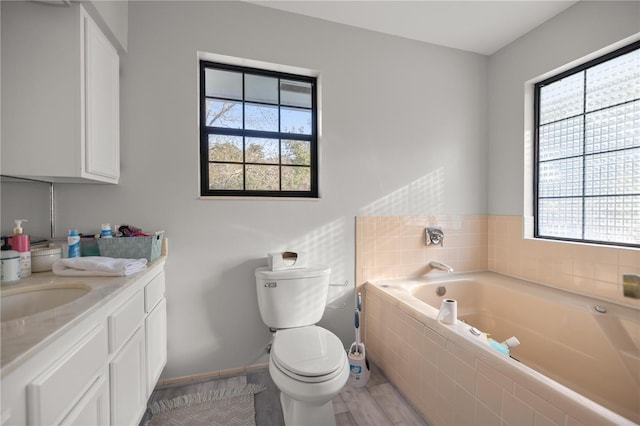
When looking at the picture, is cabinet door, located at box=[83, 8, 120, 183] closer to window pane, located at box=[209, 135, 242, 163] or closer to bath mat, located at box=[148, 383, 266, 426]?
window pane, located at box=[209, 135, 242, 163]

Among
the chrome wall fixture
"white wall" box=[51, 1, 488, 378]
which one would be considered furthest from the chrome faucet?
"white wall" box=[51, 1, 488, 378]

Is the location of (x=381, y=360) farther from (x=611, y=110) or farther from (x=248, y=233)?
(x=611, y=110)

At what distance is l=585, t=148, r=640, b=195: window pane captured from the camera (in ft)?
5.63

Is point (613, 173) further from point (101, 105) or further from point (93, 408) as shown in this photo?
point (101, 105)

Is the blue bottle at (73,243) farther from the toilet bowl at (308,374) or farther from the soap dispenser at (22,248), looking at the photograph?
the toilet bowl at (308,374)

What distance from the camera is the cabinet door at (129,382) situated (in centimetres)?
103

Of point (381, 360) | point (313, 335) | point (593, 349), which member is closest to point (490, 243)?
point (593, 349)

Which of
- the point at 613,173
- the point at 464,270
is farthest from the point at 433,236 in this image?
the point at 613,173

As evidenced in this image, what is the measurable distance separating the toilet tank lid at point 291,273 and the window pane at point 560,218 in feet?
5.91

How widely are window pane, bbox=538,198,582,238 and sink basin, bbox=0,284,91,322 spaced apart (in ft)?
Answer: 9.52

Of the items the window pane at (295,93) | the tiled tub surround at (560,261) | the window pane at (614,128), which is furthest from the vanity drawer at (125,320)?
the window pane at (614,128)

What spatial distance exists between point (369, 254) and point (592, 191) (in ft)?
5.20

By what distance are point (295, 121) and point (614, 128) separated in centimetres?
211

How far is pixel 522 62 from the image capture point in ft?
7.35
